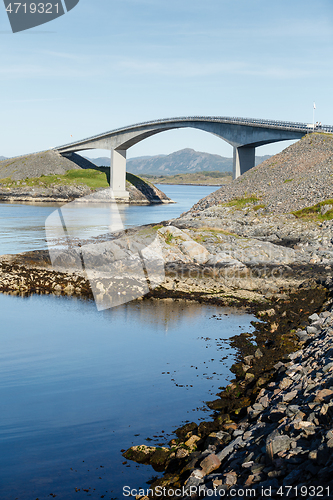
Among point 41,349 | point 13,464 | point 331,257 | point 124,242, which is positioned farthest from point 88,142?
point 13,464

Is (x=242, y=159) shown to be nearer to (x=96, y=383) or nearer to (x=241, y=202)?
(x=241, y=202)

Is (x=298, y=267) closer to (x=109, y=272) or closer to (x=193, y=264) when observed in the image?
(x=193, y=264)

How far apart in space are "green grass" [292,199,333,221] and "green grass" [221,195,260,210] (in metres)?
6.77

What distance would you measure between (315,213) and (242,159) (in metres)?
28.2

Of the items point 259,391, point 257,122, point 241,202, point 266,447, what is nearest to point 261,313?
point 259,391

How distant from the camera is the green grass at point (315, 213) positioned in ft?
116

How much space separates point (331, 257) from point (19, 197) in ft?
246

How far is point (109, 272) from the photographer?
2562cm

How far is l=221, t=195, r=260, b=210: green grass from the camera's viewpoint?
4415 centimetres

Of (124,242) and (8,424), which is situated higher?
(124,242)

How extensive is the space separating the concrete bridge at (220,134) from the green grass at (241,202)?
46.9 feet

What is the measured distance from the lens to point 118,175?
94.9 m

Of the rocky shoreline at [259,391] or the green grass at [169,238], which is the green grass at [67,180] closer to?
the green grass at [169,238]

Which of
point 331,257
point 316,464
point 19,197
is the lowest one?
point 316,464
